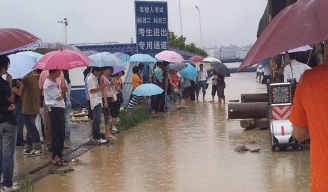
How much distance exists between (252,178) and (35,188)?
305cm

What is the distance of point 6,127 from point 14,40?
1.17 m

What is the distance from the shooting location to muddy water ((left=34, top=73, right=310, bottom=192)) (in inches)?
270

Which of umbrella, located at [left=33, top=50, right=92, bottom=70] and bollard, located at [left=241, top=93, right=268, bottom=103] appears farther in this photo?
bollard, located at [left=241, top=93, right=268, bottom=103]

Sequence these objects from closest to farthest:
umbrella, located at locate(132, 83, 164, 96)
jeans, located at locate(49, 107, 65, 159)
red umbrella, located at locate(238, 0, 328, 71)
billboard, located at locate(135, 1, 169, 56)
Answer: red umbrella, located at locate(238, 0, 328, 71) → jeans, located at locate(49, 107, 65, 159) → umbrella, located at locate(132, 83, 164, 96) → billboard, located at locate(135, 1, 169, 56)

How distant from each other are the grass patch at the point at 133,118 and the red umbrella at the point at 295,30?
9633 millimetres

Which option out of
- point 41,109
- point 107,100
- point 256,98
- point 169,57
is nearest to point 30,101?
point 41,109

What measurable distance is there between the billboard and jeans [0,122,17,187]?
40.7 ft

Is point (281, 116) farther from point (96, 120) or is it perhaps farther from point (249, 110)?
point (96, 120)

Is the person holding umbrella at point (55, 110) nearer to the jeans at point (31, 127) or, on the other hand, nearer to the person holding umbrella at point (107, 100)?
the jeans at point (31, 127)

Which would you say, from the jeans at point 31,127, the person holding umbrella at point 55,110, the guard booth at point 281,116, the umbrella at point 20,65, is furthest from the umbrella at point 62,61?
the guard booth at point 281,116

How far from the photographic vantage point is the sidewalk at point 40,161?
25.3 ft

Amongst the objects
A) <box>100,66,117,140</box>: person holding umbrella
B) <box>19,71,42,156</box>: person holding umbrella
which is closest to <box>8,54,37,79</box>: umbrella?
<box>19,71,42,156</box>: person holding umbrella

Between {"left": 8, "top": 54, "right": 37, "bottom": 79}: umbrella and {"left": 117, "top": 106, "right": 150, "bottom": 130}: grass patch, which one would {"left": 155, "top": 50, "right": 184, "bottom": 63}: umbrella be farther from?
{"left": 8, "top": 54, "right": 37, "bottom": 79}: umbrella

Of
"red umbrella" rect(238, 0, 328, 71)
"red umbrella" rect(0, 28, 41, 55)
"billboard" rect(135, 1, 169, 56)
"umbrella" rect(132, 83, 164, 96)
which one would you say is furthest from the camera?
"billboard" rect(135, 1, 169, 56)
